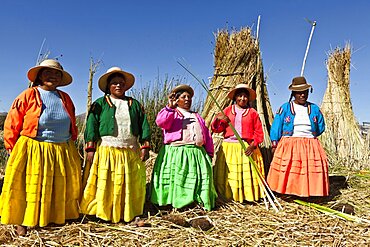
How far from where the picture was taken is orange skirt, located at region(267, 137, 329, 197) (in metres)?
3.75

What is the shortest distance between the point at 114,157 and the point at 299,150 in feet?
6.80

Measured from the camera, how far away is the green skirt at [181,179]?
3383 mm

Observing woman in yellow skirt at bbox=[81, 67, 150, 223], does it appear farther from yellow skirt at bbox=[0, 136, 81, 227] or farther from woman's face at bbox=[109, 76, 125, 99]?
yellow skirt at bbox=[0, 136, 81, 227]

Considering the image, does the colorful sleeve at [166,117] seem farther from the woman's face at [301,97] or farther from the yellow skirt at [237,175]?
the woman's face at [301,97]

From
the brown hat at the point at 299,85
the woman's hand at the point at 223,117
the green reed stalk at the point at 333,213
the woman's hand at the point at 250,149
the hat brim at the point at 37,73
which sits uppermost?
the brown hat at the point at 299,85

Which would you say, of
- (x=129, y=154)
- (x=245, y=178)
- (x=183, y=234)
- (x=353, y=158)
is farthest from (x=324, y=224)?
(x=353, y=158)

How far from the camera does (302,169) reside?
379 centimetres

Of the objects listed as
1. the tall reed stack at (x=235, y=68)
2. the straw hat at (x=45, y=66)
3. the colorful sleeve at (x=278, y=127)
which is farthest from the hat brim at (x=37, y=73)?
the colorful sleeve at (x=278, y=127)

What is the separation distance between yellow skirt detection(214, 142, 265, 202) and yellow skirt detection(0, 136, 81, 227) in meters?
1.75

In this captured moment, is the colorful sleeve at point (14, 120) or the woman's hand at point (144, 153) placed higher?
the colorful sleeve at point (14, 120)

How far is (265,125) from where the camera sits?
475cm

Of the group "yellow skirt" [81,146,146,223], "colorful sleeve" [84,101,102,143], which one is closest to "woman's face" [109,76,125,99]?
"colorful sleeve" [84,101,102,143]

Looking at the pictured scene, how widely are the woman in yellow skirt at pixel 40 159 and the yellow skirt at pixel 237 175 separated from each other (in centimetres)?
164

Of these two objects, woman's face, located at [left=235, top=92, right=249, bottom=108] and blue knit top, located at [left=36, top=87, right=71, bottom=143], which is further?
woman's face, located at [left=235, top=92, right=249, bottom=108]
